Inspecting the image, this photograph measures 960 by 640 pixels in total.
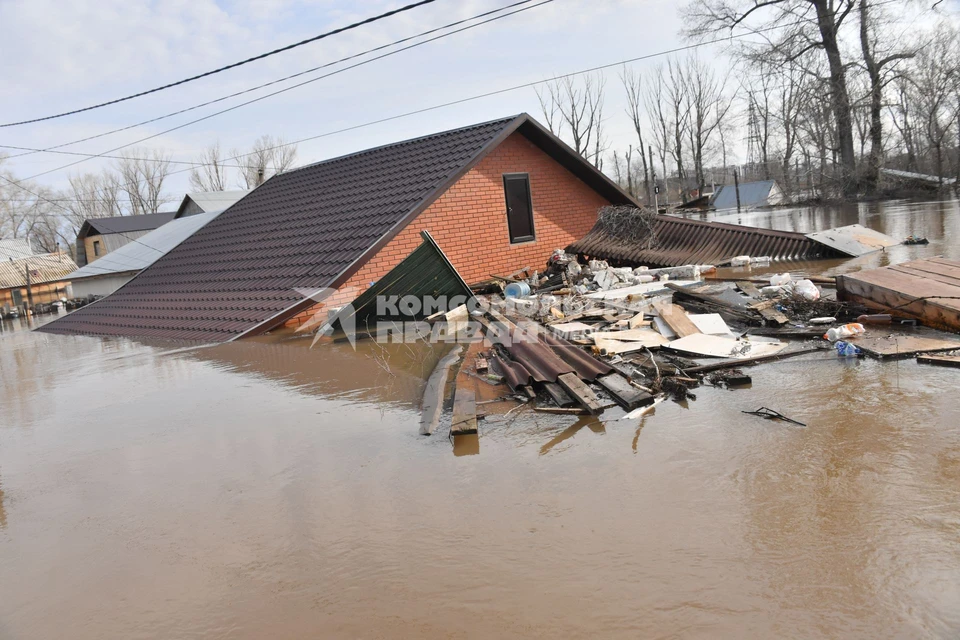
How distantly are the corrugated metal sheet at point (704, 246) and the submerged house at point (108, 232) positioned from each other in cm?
4534

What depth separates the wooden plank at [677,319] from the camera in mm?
7823

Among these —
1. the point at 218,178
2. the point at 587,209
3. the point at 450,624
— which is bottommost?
the point at 450,624

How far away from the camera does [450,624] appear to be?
3064 mm

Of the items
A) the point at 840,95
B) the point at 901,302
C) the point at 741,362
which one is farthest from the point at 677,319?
the point at 840,95

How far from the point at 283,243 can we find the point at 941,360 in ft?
39.8

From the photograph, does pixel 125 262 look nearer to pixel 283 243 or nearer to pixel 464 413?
pixel 283 243

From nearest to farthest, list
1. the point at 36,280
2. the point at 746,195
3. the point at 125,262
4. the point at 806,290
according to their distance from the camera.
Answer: the point at 806,290 → the point at 125,262 → the point at 36,280 → the point at 746,195

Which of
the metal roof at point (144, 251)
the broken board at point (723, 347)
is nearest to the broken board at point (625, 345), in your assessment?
the broken board at point (723, 347)

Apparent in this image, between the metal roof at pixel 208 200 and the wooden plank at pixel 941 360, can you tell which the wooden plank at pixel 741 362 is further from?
the metal roof at pixel 208 200

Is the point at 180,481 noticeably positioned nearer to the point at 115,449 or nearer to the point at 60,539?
the point at 60,539

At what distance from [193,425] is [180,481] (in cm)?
167

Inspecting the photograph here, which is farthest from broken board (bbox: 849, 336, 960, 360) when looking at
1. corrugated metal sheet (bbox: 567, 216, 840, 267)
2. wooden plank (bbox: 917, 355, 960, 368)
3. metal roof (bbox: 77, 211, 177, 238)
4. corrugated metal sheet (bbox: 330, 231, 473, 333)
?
metal roof (bbox: 77, 211, 177, 238)

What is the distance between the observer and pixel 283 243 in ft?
47.1

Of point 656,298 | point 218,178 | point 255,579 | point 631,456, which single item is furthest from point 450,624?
point 218,178
